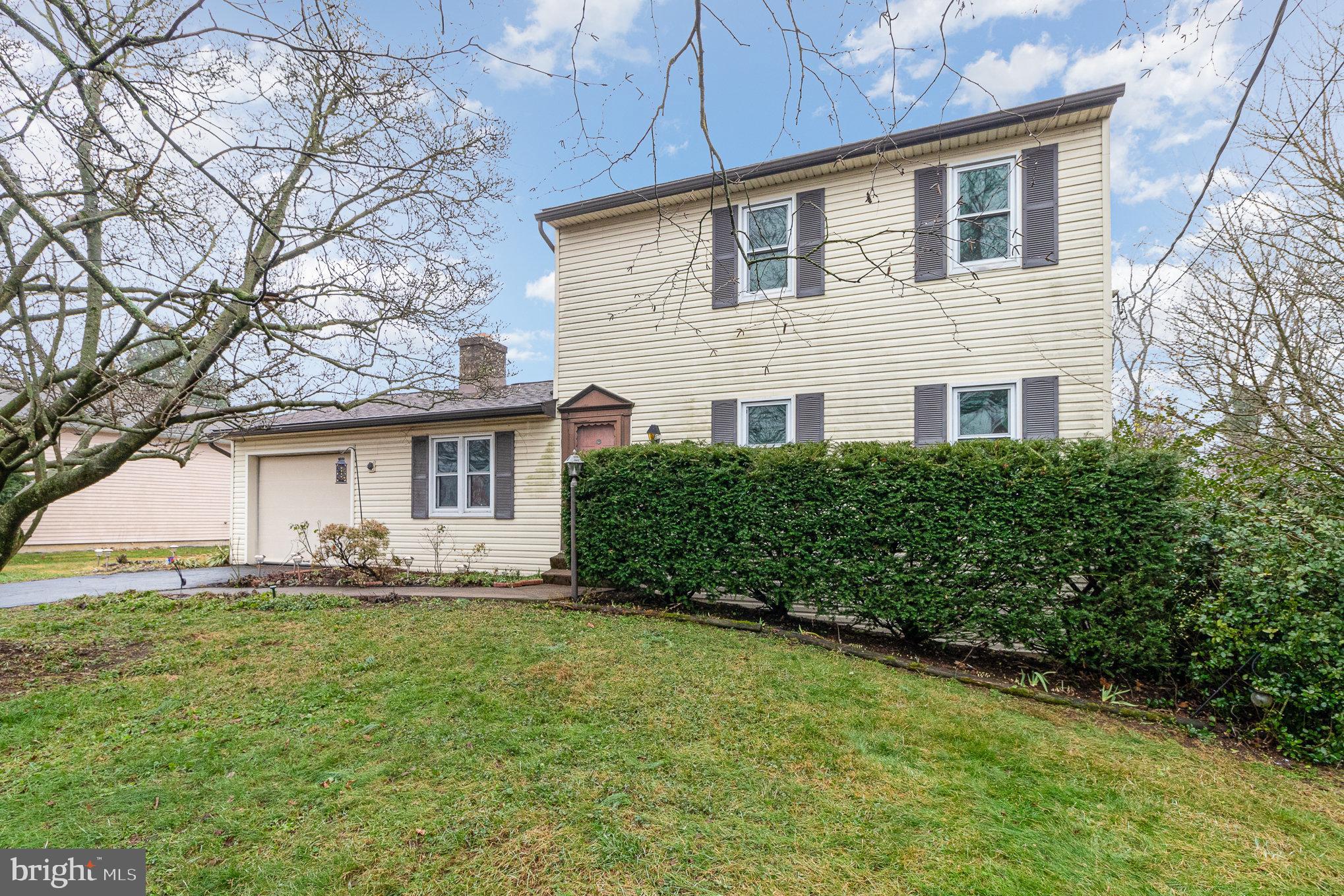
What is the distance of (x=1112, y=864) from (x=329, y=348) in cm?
733

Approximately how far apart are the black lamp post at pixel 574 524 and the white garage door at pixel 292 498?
6.85m

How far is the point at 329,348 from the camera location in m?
6.36

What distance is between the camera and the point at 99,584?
10.7 meters

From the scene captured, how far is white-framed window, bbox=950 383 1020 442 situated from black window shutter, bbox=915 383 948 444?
0.12 meters

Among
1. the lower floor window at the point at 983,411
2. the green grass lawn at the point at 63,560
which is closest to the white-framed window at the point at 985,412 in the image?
the lower floor window at the point at 983,411

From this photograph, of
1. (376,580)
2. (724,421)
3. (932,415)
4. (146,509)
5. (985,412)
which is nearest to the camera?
(985,412)

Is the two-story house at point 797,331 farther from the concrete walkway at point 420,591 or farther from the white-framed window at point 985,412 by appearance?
the concrete walkway at point 420,591

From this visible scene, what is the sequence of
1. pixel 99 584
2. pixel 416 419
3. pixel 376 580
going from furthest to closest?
1. pixel 416 419
2. pixel 99 584
3. pixel 376 580

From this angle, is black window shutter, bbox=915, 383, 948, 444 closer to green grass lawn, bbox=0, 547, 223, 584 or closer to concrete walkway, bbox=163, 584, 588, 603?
concrete walkway, bbox=163, 584, 588, 603

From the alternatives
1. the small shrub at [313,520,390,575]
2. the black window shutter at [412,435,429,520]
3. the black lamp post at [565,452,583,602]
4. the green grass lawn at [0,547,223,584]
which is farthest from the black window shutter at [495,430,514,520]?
the green grass lawn at [0,547,223,584]

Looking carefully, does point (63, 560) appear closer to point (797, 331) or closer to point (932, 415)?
point (797, 331)

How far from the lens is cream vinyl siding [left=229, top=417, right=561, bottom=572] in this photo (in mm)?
10664

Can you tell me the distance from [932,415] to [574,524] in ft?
16.4

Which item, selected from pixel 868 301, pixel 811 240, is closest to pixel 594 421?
pixel 811 240
